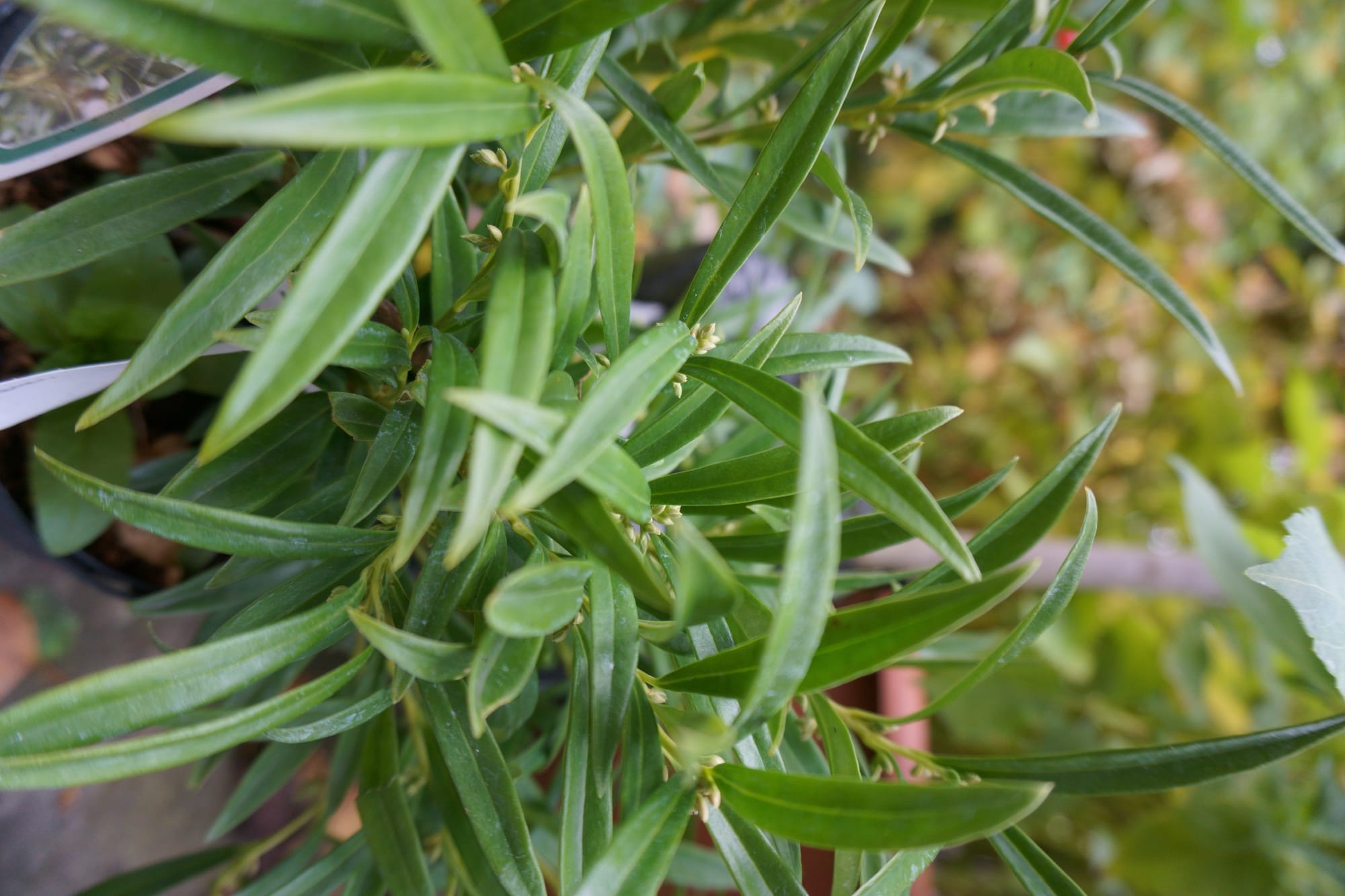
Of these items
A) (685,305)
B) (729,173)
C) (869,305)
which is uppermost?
(869,305)

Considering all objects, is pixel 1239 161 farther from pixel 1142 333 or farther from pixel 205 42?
pixel 1142 333

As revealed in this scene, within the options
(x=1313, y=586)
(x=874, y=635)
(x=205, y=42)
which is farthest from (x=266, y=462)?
(x=1313, y=586)

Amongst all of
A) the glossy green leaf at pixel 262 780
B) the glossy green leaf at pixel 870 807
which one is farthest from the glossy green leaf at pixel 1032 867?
the glossy green leaf at pixel 262 780

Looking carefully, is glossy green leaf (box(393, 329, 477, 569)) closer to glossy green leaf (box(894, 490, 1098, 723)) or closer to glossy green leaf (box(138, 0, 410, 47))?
glossy green leaf (box(138, 0, 410, 47))

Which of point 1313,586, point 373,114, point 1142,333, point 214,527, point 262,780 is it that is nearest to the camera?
point 373,114

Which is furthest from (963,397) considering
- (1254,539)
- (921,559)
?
(921,559)

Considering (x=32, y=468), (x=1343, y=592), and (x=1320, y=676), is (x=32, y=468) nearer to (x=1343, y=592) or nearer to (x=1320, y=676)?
(x=1343, y=592)

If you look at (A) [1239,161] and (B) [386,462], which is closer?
(B) [386,462]
